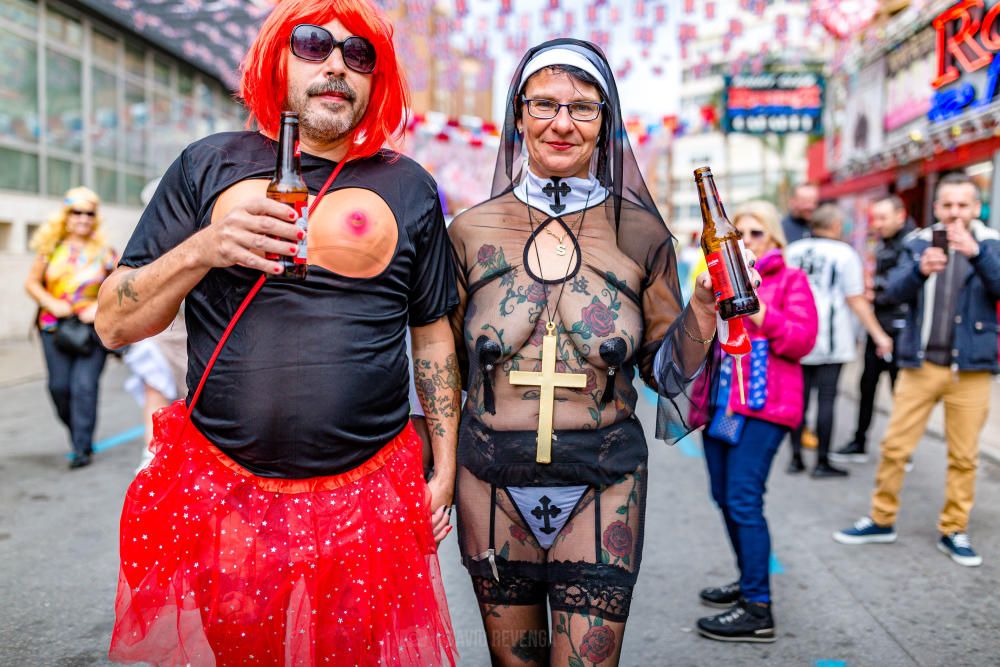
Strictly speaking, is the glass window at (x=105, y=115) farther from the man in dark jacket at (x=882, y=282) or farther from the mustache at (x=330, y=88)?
Answer: the mustache at (x=330, y=88)

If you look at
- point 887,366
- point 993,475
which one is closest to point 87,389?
point 887,366

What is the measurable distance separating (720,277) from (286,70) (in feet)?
3.85

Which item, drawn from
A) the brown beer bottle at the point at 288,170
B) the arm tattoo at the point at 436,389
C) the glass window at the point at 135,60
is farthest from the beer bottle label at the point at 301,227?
the glass window at the point at 135,60

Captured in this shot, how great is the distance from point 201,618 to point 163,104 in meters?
20.5

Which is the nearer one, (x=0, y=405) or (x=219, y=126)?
(x=0, y=405)

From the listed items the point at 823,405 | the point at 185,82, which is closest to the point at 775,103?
the point at 823,405

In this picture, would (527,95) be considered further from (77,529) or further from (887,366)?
(887,366)

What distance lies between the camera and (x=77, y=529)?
15.8 feet

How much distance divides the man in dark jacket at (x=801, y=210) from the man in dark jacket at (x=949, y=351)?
237cm

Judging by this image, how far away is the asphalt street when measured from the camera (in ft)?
11.4

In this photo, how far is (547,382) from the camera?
2.25 meters

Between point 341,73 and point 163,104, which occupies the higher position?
point 163,104

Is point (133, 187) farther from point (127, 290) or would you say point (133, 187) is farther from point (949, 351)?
point (127, 290)

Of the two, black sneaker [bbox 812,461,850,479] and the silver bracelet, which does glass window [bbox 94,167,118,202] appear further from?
the silver bracelet
